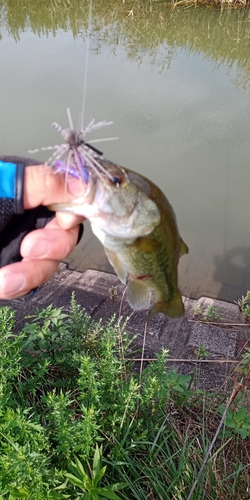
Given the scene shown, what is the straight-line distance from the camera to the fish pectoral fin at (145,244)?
1.52 meters

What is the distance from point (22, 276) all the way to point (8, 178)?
42cm

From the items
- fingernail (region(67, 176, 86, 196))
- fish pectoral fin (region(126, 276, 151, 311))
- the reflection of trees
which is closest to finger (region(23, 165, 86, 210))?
fingernail (region(67, 176, 86, 196))

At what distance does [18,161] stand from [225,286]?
11.0ft

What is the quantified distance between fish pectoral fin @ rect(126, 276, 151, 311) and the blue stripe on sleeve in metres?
0.68

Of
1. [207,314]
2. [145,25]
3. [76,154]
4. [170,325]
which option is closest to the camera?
[76,154]

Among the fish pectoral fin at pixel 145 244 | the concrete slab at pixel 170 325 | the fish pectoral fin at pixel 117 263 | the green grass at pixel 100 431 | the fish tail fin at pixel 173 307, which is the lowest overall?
the concrete slab at pixel 170 325

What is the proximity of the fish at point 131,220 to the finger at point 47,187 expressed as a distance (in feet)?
0.09

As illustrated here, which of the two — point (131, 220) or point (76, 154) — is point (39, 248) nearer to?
point (131, 220)

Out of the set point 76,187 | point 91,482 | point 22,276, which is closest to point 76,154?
point 76,187

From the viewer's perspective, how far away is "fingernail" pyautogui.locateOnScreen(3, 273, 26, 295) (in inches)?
62.4

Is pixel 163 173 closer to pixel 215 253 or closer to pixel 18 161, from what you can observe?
pixel 215 253

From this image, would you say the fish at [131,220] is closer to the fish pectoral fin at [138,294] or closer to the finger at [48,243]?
the fish pectoral fin at [138,294]

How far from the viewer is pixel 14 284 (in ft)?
5.24

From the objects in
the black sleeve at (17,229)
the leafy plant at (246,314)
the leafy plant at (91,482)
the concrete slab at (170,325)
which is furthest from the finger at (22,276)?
the leafy plant at (246,314)
